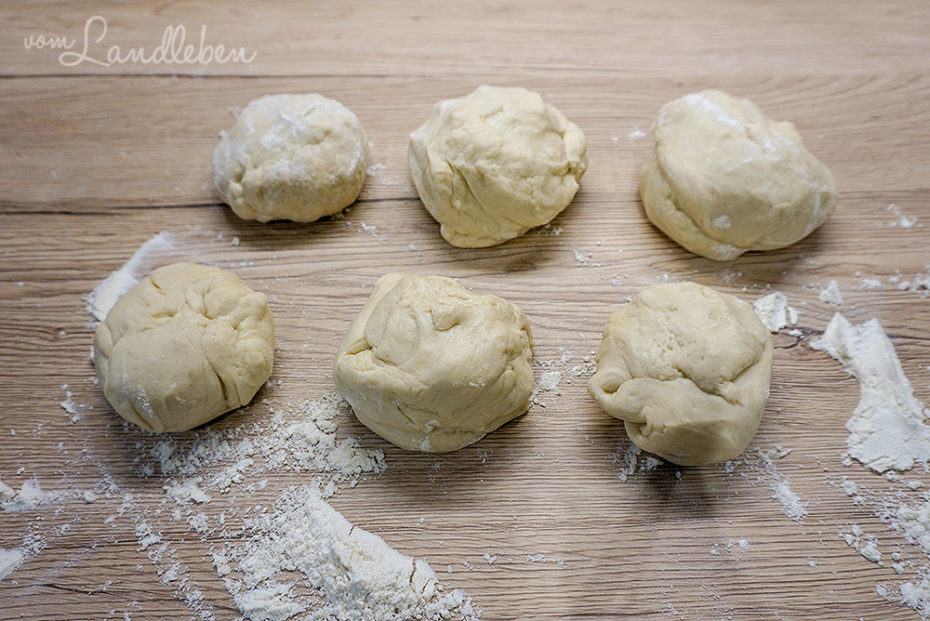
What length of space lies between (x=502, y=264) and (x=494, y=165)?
312 millimetres

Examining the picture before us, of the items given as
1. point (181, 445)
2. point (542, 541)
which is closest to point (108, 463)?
point (181, 445)

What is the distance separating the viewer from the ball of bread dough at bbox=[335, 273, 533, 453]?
1.55m

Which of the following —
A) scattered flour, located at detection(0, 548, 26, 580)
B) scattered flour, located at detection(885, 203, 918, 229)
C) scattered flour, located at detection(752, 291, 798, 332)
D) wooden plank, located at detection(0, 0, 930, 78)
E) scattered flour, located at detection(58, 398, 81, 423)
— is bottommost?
scattered flour, located at detection(0, 548, 26, 580)

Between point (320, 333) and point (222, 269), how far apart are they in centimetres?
36

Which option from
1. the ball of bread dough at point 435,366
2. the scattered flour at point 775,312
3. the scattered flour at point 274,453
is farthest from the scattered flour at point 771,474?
the scattered flour at point 274,453

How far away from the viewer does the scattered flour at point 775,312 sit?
1.87 meters

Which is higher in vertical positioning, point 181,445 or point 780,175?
point 780,175

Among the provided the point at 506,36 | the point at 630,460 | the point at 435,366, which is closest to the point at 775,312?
the point at 630,460

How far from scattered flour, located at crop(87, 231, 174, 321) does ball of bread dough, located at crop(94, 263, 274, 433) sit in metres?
0.20

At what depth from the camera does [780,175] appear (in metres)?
1.79

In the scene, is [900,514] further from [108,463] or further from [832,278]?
[108,463]

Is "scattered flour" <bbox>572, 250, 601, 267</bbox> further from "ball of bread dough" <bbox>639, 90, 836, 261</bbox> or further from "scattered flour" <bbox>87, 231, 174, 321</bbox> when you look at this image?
"scattered flour" <bbox>87, 231, 174, 321</bbox>

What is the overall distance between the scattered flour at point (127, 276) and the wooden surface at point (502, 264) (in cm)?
4

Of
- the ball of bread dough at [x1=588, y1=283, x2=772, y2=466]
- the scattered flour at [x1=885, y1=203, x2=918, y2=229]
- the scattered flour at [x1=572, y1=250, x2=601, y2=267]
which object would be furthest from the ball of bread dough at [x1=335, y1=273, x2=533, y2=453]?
the scattered flour at [x1=885, y1=203, x2=918, y2=229]
